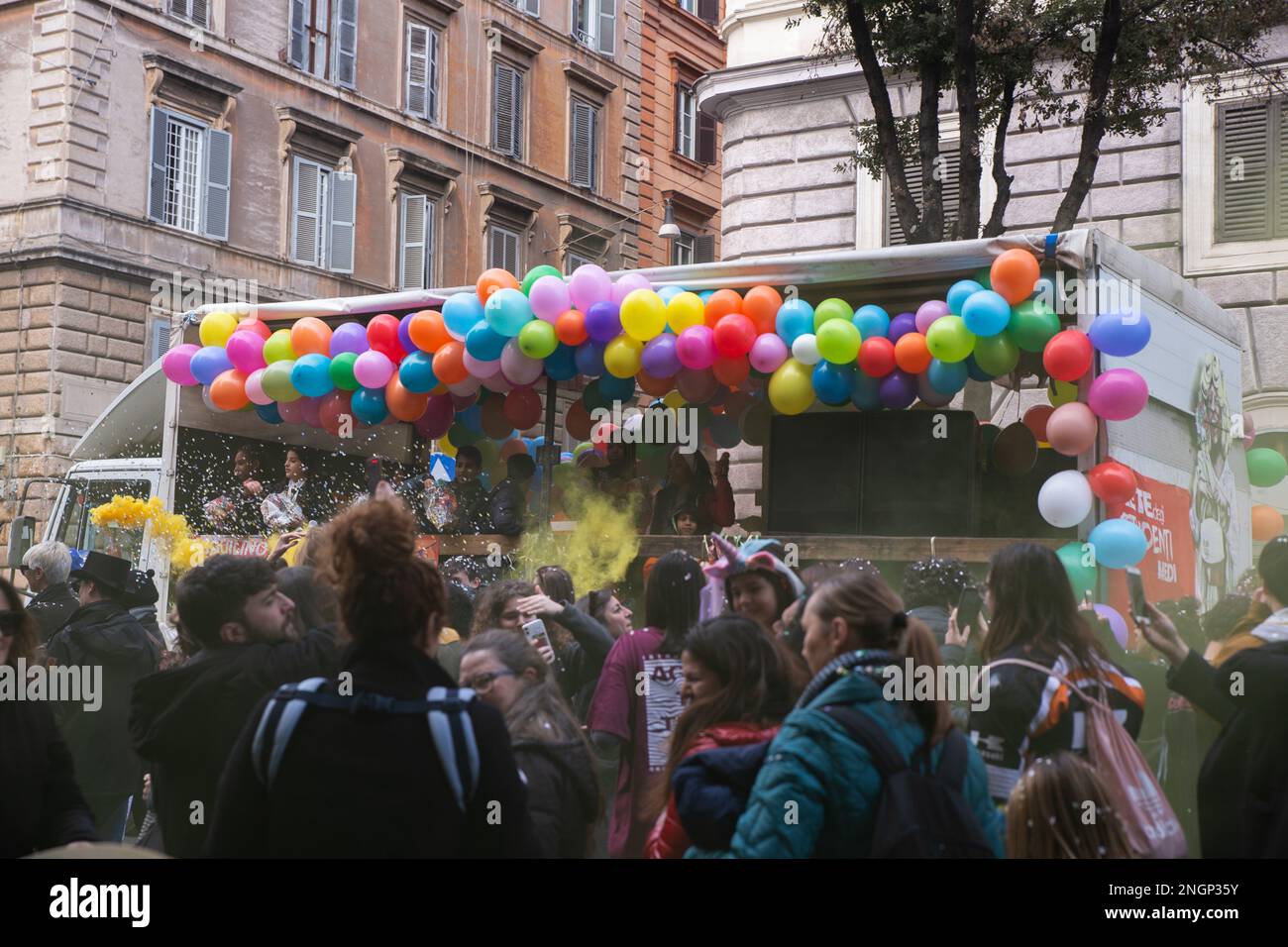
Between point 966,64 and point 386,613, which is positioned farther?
point 966,64

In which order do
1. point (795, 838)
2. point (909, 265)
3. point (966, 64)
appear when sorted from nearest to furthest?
point (795, 838)
point (909, 265)
point (966, 64)

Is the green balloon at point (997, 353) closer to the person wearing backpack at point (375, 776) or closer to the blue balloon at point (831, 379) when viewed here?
the blue balloon at point (831, 379)

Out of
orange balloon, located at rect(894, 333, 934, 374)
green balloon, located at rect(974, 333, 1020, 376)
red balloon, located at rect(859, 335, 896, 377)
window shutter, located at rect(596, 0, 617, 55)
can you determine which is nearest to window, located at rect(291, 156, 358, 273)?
window shutter, located at rect(596, 0, 617, 55)

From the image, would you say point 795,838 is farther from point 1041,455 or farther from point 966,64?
point 966,64

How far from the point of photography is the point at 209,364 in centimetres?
828

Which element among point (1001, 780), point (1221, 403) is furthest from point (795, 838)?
point (1221, 403)

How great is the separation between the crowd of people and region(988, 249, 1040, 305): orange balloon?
150 cm

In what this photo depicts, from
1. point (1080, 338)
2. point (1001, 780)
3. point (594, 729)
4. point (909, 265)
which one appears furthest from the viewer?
point (909, 265)

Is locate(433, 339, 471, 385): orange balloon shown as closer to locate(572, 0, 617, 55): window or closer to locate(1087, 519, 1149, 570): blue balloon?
locate(1087, 519, 1149, 570): blue balloon

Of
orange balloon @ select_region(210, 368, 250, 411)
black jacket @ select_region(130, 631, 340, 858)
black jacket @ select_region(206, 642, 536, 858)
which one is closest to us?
black jacket @ select_region(206, 642, 536, 858)

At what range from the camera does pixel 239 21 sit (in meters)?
22.2

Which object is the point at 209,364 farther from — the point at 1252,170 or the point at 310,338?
the point at 1252,170

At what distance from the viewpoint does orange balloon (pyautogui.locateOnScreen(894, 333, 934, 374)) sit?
6824mm
